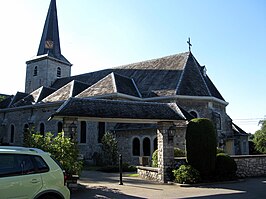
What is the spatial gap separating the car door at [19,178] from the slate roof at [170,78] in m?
18.7

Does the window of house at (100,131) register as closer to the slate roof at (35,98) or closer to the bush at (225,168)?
the slate roof at (35,98)

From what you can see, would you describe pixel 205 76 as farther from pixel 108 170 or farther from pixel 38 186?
pixel 38 186

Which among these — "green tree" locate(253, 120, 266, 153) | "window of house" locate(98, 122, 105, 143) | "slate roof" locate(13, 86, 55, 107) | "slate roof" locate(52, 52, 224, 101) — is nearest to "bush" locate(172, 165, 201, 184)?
"slate roof" locate(52, 52, 224, 101)

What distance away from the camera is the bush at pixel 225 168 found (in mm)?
13047

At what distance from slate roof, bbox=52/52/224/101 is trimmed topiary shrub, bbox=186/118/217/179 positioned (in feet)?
36.6

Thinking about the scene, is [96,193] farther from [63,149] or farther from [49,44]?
[49,44]

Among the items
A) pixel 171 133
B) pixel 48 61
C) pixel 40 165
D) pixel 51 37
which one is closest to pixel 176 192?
pixel 171 133

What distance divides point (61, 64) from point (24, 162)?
3407cm

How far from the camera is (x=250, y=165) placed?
48.2ft

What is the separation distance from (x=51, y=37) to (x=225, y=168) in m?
30.9

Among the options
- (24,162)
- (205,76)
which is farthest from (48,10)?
(24,162)

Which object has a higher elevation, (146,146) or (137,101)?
(137,101)

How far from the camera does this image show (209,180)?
12.7 m

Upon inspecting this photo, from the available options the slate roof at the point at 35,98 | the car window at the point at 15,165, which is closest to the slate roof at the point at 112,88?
the slate roof at the point at 35,98
